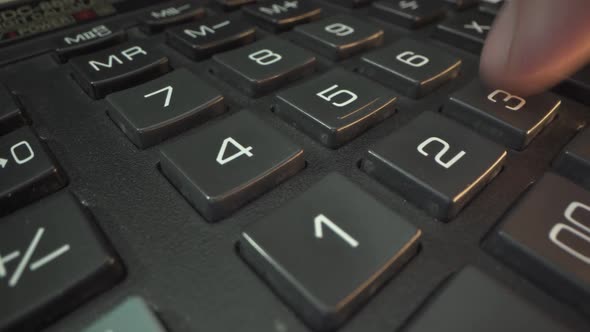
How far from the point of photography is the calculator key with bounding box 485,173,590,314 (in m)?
0.25

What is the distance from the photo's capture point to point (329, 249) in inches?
10.4

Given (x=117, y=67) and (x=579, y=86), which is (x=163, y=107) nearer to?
(x=117, y=67)

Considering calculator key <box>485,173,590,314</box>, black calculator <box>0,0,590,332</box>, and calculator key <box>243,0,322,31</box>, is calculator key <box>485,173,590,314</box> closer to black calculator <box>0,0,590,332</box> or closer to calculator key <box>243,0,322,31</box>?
black calculator <box>0,0,590,332</box>

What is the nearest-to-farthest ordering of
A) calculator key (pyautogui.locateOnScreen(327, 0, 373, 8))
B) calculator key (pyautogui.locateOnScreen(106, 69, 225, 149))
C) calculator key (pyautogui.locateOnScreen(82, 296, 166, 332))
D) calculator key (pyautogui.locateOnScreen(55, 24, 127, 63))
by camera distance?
1. calculator key (pyautogui.locateOnScreen(82, 296, 166, 332))
2. calculator key (pyautogui.locateOnScreen(106, 69, 225, 149))
3. calculator key (pyautogui.locateOnScreen(55, 24, 127, 63))
4. calculator key (pyautogui.locateOnScreen(327, 0, 373, 8))

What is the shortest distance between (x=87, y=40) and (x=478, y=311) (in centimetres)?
47

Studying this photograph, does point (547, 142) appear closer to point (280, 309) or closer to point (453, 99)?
point (453, 99)

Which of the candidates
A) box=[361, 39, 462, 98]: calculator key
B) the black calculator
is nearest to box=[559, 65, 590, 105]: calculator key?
the black calculator

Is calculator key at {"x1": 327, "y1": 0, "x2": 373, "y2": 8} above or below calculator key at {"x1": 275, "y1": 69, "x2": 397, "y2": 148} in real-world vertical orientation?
above

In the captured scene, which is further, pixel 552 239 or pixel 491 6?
pixel 491 6

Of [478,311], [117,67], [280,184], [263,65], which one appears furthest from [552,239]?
[117,67]

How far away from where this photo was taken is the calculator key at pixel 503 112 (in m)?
0.36

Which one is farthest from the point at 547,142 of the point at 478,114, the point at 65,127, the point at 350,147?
the point at 65,127

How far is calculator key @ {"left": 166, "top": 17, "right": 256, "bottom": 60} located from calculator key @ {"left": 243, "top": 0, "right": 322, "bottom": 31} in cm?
3

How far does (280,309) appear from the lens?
0.25 m
